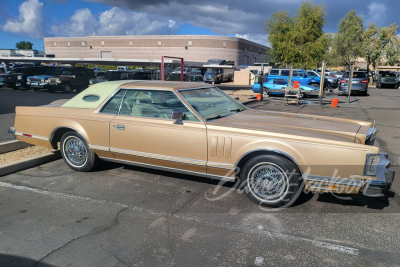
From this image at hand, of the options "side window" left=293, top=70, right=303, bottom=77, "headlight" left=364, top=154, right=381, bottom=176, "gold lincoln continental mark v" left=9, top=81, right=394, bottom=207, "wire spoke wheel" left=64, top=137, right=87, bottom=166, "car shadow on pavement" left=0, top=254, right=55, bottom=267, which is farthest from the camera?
"side window" left=293, top=70, right=303, bottom=77

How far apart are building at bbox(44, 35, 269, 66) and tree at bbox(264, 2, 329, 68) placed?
80.1ft

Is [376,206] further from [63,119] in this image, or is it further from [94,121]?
[63,119]

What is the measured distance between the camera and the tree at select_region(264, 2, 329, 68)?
1403 inches

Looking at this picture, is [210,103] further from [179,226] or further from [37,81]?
[37,81]

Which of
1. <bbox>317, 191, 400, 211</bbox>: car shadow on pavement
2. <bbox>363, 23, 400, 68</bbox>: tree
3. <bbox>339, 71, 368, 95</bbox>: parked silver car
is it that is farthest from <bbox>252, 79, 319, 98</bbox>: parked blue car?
<bbox>363, 23, 400, 68</bbox>: tree

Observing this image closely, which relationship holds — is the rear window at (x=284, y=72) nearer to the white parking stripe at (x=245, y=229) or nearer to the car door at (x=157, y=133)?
the car door at (x=157, y=133)

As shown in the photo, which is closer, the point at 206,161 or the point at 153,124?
the point at 206,161

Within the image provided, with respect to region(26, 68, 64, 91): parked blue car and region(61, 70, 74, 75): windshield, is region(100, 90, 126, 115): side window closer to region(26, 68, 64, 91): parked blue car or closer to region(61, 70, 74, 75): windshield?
region(26, 68, 64, 91): parked blue car

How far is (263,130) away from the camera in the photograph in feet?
12.3

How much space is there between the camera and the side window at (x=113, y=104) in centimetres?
476

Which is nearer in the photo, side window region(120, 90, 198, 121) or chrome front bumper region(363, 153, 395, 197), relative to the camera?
chrome front bumper region(363, 153, 395, 197)

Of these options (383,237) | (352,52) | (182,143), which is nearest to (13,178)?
(182,143)

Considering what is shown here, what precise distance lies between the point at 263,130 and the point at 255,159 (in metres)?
0.38

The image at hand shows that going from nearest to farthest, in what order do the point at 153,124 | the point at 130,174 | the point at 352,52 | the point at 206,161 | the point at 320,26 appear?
the point at 206,161
the point at 153,124
the point at 130,174
the point at 320,26
the point at 352,52
